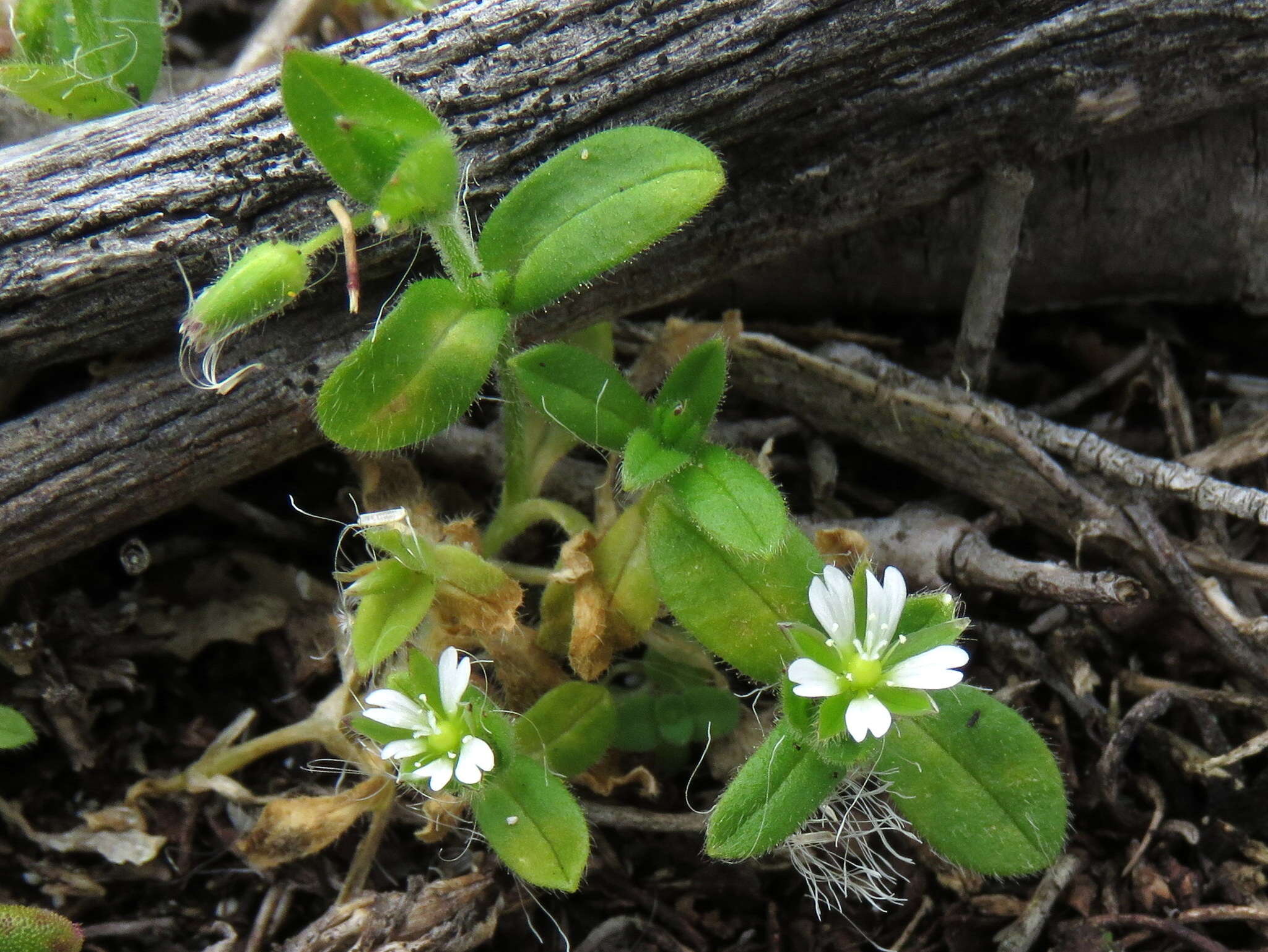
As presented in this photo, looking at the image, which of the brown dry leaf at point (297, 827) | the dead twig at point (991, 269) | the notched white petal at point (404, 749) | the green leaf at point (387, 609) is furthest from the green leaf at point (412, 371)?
the dead twig at point (991, 269)

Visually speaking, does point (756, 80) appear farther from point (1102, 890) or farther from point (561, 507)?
point (1102, 890)

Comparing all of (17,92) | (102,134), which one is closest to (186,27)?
(17,92)

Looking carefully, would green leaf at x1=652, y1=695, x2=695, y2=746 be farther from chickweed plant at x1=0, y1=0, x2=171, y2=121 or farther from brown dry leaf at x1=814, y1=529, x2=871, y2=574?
chickweed plant at x1=0, y1=0, x2=171, y2=121

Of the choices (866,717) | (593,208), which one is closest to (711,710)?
(866,717)

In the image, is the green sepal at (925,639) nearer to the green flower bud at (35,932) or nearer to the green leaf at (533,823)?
the green leaf at (533,823)

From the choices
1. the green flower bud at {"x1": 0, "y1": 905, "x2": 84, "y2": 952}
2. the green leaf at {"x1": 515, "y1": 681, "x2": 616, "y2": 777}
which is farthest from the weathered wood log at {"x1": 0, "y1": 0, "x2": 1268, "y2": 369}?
the green flower bud at {"x1": 0, "y1": 905, "x2": 84, "y2": 952}

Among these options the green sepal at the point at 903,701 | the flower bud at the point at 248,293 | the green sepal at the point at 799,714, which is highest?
the flower bud at the point at 248,293
